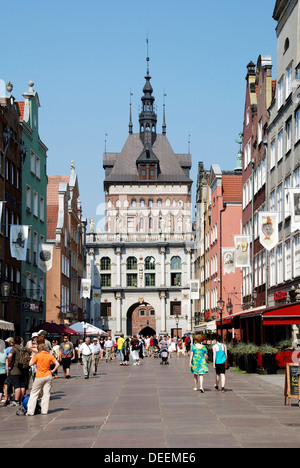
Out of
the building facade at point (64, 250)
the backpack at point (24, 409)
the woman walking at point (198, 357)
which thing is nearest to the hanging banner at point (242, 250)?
the woman walking at point (198, 357)

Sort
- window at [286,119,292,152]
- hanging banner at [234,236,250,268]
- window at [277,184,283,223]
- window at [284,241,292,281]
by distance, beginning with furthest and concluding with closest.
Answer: hanging banner at [234,236,250,268], window at [277,184,283,223], window at [286,119,292,152], window at [284,241,292,281]

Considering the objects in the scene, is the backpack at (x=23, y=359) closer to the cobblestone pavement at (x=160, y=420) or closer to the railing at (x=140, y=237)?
the cobblestone pavement at (x=160, y=420)

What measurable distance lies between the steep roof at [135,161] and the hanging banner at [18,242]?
101 metres

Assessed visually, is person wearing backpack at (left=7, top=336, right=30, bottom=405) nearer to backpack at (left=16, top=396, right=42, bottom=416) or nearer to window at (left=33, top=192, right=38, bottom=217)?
backpack at (left=16, top=396, right=42, bottom=416)

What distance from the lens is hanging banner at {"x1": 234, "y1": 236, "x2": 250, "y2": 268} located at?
4369cm

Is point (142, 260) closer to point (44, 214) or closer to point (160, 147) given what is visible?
point (160, 147)

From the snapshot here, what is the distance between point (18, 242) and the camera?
4100cm

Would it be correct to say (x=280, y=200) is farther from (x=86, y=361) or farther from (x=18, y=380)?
(x=18, y=380)

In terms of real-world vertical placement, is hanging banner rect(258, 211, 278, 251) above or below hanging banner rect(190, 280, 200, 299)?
below

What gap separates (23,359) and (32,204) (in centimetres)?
3735

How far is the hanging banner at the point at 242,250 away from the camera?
4369cm

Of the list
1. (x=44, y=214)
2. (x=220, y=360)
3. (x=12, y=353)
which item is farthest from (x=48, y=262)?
(x=12, y=353)

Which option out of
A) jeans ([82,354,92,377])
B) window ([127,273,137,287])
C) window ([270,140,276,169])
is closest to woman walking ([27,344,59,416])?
jeans ([82,354,92,377])

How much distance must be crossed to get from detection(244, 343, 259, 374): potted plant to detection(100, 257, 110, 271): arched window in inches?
3553
